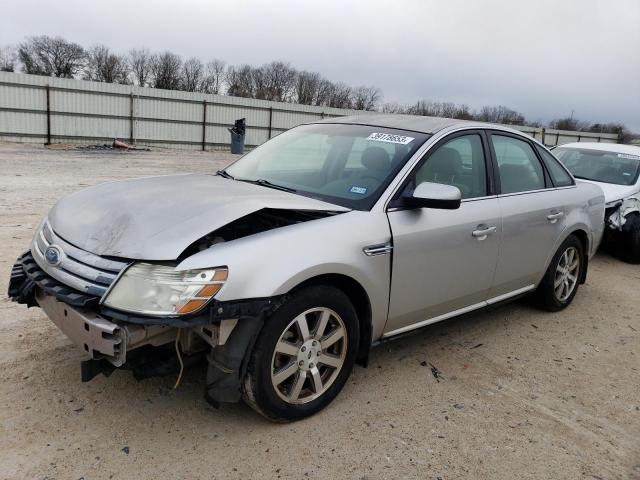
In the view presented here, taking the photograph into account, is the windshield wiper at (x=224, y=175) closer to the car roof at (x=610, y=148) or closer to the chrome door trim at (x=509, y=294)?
the chrome door trim at (x=509, y=294)

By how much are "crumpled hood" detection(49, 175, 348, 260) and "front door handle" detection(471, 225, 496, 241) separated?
115cm

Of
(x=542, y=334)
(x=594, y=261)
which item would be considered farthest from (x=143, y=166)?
(x=542, y=334)

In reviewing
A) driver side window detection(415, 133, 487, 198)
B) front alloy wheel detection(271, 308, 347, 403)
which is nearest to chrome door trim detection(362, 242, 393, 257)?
front alloy wheel detection(271, 308, 347, 403)

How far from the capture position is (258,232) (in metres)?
2.81

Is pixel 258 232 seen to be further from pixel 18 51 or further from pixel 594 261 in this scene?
pixel 18 51

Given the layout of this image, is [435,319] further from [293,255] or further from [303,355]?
[293,255]

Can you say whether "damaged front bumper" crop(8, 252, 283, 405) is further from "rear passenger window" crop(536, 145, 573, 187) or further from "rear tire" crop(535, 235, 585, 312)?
"rear passenger window" crop(536, 145, 573, 187)

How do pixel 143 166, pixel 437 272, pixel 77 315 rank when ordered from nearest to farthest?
pixel 77 315
pixel 437 272
pixel 143 166

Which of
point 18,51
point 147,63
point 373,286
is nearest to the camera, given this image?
point 373,286

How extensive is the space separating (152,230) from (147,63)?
2646 inches

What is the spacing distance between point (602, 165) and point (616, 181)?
1.80 feet

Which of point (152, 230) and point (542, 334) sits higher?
point (152, 230)

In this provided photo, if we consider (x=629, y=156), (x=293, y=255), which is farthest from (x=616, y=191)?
(x=293, y=255)

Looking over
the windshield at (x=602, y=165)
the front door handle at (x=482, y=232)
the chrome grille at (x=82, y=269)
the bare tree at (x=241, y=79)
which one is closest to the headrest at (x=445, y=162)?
the front door handle at (x=482, y=232)
